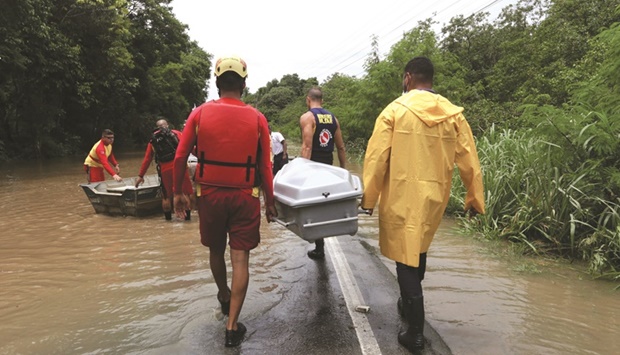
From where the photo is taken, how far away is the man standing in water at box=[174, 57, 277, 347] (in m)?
3.03

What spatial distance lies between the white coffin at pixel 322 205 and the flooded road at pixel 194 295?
0.88 metres

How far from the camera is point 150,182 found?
9.87 meters

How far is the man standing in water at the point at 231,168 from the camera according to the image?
119 inches

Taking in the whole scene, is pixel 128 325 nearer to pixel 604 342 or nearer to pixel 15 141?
pixel 604 342

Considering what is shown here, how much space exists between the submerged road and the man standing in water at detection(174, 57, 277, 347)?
0.26 m

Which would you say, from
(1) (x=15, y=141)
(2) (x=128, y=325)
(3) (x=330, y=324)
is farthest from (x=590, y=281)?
(1) (x=15, y=141)

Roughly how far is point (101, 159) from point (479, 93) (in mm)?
20338

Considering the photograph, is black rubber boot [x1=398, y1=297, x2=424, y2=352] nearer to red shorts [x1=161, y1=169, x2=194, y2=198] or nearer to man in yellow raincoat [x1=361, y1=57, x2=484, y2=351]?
man in yellow raincoat [x1=361, y1=57, x2=484, y2=351]

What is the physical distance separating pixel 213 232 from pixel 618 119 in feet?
15.9

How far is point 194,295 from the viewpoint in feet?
13.9

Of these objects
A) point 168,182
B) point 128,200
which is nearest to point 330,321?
point 168,182

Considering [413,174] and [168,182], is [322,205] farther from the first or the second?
[168,182]

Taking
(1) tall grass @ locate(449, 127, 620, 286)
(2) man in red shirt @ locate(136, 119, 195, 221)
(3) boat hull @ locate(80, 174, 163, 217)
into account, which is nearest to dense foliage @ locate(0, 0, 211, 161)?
(3) boat hull @ locate(80, 174, 163, 217)

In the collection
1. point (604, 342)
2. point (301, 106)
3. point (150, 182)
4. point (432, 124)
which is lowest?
point (604, 342)
